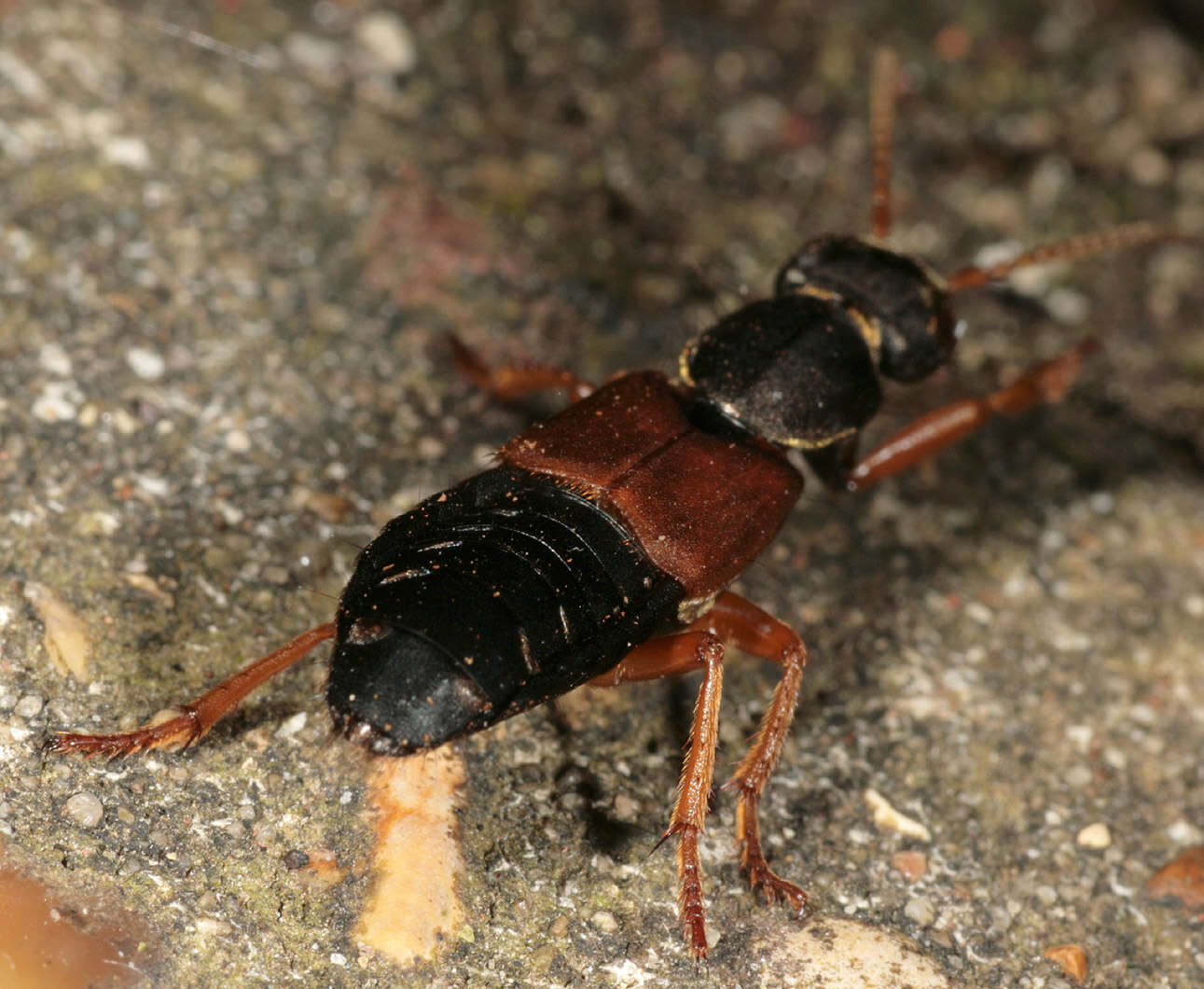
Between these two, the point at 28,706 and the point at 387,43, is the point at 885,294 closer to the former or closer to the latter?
the point at 387,43

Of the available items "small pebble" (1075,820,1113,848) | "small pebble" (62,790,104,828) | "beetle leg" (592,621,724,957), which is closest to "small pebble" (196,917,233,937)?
"small pebble" (62,790,104,828)

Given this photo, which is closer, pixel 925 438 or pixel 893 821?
pixel 893 821

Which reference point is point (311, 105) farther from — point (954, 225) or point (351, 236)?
point (954, 225)

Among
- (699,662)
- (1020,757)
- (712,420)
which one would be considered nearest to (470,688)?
(699,662)

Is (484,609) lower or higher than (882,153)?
lower

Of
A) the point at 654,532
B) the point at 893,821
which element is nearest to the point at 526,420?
the point at 654,532
